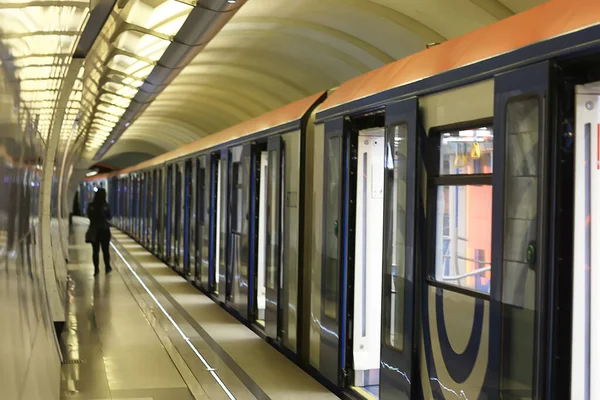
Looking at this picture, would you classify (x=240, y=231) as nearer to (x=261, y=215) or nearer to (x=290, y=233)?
(x=261, y=215)

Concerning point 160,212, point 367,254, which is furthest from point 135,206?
point 367,254

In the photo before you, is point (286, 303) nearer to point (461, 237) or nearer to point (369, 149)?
point (369, 149)

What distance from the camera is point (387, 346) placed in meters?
6.00

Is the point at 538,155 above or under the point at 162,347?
above

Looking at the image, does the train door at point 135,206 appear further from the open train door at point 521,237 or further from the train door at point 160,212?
the open train door at point 521,237

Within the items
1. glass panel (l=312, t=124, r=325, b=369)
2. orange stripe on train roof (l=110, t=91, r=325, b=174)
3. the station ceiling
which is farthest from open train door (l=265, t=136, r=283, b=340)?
the station ceiling

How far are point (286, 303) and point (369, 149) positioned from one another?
8.65ft

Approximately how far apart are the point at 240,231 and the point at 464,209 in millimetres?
7493

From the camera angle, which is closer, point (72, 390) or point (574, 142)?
point (574, 142)

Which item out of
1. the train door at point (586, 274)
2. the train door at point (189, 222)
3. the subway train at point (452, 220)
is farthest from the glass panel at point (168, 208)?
the train door at point (586, 274)

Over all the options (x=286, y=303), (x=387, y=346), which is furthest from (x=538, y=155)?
(x=286, y=303)

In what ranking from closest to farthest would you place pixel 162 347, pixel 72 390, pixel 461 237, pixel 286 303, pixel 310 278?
pixel 461 237
pixel 72 390
pixel 310 278
pixel 286 303
pixel 162 347

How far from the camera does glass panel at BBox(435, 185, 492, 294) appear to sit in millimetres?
4613

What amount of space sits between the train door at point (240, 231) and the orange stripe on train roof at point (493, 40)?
16.0ft
